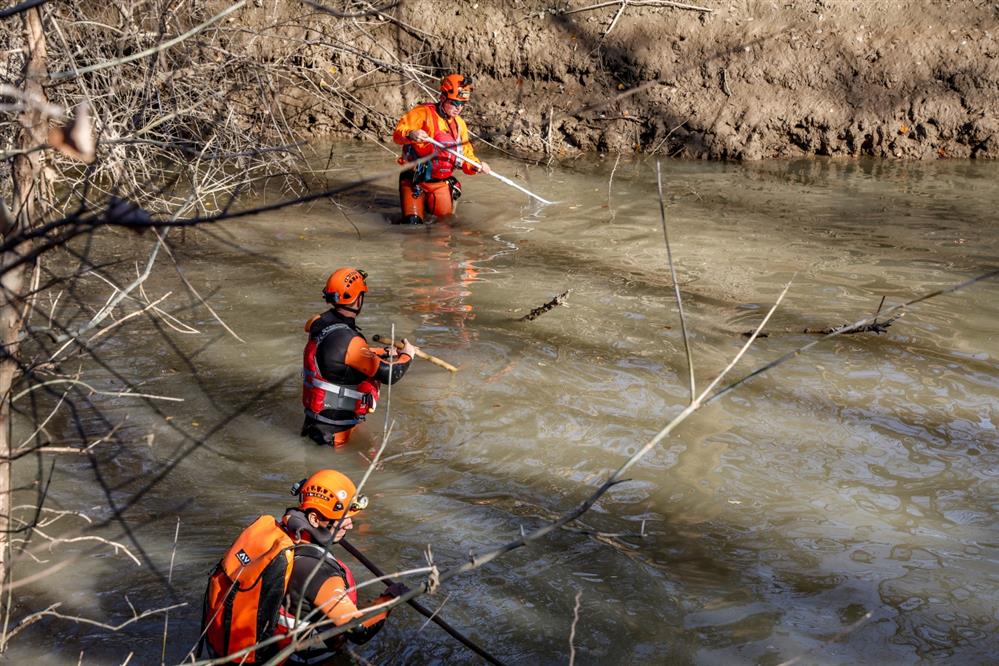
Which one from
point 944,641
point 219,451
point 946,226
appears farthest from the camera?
point 946,226

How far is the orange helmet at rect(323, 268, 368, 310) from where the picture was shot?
741 centimetres

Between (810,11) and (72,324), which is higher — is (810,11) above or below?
above

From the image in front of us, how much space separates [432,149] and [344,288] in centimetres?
527

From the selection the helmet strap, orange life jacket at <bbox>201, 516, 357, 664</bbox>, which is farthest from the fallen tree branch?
orange life jacket at <bbox>201, 516, 357, 664</bbox>

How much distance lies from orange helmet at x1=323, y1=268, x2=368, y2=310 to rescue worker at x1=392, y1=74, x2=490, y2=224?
15.7 feet

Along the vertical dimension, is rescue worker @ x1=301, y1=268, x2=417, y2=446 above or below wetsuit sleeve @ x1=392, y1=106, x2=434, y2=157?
below

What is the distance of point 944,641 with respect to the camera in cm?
581

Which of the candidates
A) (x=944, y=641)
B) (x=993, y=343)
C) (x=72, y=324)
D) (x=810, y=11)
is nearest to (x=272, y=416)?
(x=72, y=324)

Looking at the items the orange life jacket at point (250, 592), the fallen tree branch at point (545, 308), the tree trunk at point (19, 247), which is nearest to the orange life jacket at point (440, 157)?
the fallen tree branch at point (545, 308)

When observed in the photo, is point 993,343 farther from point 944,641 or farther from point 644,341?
point 944,641

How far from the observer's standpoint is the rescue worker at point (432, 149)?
12414mm

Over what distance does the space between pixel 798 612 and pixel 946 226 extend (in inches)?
321

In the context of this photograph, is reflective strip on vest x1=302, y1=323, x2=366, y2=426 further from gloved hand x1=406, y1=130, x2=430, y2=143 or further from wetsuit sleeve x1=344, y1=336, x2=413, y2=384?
gloved hand x1=406, y1=130, x2=430, y2=143

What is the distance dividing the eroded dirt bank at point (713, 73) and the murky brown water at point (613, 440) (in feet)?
8.79
